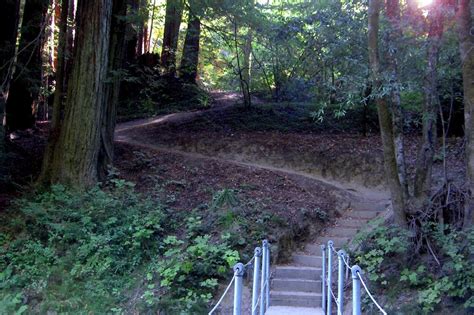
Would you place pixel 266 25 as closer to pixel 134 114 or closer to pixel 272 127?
pixel 272 127

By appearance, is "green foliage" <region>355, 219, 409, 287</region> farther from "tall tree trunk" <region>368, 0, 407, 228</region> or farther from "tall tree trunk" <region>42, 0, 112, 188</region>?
"tall tree trunk" <region>42, 0, 112, 188</region>

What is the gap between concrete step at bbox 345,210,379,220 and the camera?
1048cm

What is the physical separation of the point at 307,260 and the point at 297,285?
3.16 ft

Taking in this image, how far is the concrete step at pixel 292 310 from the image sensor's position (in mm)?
7055

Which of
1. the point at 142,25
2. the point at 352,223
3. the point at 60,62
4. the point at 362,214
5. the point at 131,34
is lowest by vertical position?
the point at 352,223

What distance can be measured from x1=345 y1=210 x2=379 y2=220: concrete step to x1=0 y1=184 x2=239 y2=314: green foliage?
3.71 metres

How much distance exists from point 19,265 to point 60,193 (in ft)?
6.11

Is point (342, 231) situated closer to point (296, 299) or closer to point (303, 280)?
point (303, 280)

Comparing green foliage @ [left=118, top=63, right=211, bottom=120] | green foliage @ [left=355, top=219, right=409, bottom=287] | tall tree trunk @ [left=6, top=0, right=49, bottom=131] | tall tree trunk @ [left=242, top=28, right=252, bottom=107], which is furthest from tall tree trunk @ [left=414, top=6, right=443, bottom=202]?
green foliage @ [left=118, top=63, right=211, bottom=120]

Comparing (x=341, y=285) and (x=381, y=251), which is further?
(x=381, y=251)

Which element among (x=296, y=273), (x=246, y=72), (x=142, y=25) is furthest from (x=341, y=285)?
(x=246, y=72)

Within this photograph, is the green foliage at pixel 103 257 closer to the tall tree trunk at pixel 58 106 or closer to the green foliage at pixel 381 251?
the tall tree trunk at pixel 58 106

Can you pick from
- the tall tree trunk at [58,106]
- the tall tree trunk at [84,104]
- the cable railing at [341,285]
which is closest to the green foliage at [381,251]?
the cable railing at [341,285]

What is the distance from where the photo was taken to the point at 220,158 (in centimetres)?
1457
